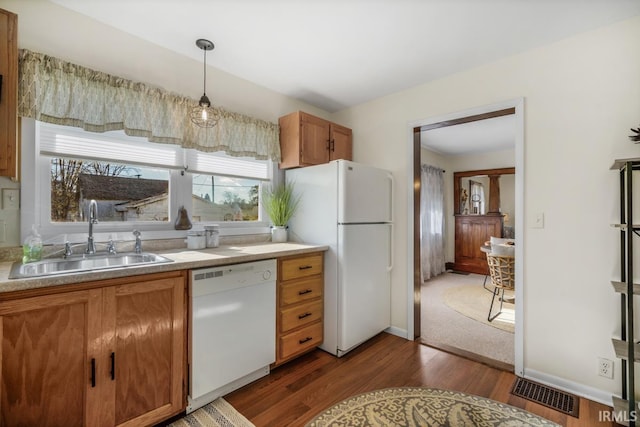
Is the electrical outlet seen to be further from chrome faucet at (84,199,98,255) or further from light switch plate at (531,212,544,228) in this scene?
chrome faucet at (84,199,98,255)

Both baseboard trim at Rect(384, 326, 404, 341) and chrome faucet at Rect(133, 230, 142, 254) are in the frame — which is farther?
baseboard trim at Rect(384, 326, 404, 341)

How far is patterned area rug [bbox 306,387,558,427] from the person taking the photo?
1.68 meters

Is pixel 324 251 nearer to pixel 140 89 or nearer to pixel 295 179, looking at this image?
pixel 295 179

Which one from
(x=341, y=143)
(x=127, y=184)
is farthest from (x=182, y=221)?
(x=341, y=143)

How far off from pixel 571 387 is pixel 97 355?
2893mm

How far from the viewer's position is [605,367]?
1.87 meters

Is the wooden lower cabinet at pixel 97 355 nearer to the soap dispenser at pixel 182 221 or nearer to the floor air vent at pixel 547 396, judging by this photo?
the soap dispenser at pixel 182 221

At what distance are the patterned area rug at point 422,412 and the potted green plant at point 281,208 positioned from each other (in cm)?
150

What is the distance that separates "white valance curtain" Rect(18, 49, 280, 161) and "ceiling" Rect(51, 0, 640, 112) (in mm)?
401

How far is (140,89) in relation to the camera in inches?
80.1

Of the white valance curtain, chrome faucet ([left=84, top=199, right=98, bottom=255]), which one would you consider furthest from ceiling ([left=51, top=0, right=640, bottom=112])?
chrome faucet ([left=84, top=199, right=98, bottom=255])

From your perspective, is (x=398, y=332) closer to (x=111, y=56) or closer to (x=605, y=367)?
(x=605, y=367)

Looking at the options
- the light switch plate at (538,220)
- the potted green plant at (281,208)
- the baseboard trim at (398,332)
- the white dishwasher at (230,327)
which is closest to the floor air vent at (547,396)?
the baseboard trim at (398,332)

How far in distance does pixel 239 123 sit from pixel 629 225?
275cm
